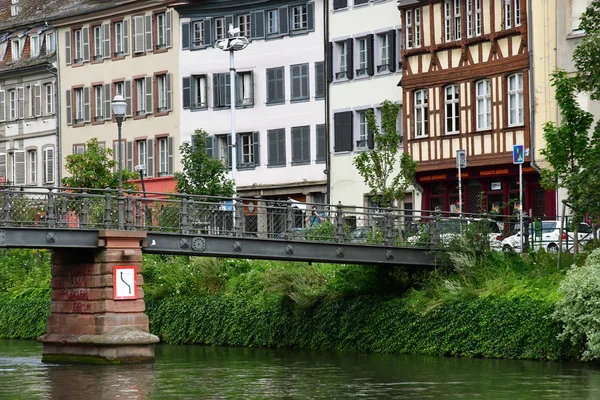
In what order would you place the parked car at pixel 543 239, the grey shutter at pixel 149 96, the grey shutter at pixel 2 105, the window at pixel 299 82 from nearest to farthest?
the parked car at pixel 543 239
the window at pixel 299 82
the grey shutter at pixel 149 96
the grey shutter at pixel 2 105

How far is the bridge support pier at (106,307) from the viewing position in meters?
38.7

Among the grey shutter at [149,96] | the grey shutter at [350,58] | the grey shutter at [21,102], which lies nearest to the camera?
the grey shutter at [350,58]

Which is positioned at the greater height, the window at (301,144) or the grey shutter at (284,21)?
the grey shutter at (284,21)

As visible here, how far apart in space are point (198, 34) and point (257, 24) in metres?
3.28

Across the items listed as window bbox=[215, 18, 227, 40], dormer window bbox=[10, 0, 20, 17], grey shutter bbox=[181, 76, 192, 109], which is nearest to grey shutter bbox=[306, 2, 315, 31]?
window bbox=[215, 18, 227, 40]

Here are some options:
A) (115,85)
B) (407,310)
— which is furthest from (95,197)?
(115,85)

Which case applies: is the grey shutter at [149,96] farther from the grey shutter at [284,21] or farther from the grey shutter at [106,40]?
the grey shutter at [284,21]

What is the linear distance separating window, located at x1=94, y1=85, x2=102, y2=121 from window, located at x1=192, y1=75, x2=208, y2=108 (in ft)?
20.3

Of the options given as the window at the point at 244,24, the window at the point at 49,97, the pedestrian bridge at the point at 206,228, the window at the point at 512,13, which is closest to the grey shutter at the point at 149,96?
the window at the point at 244,24

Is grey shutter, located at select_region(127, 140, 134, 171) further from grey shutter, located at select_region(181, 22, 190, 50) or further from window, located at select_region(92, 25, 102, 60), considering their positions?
grey shutter, located at select_region(181, 22, 190, 50)

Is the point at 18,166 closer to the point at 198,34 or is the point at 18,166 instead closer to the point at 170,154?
the point at 170,154

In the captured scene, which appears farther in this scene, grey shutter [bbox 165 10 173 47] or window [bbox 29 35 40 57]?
window [bbox 29 35 40 57]

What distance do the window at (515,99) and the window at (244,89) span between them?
576 inches

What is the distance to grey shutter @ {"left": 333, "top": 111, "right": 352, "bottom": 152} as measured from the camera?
6388cm
